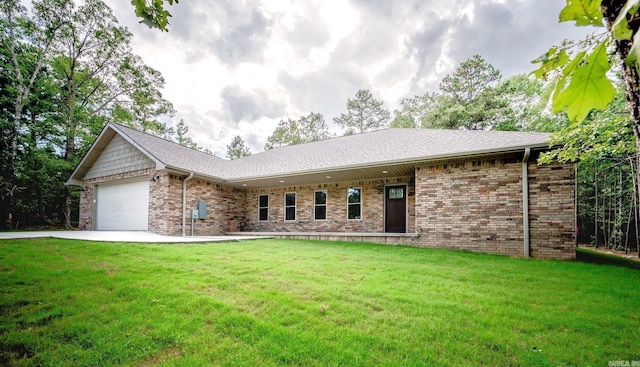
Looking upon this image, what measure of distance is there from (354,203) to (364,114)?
20.1m

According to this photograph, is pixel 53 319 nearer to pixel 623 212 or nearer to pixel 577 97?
pixel 577 97

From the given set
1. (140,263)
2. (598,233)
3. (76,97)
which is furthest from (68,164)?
(598,233)

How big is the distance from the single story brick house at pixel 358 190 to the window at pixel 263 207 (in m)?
0.10

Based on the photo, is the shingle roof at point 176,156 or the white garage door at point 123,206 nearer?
the shingle roof at point 176,156

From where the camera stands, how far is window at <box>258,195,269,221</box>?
1354 cm

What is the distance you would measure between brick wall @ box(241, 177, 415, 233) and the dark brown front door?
0.22 m

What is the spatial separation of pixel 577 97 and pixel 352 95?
3020cm

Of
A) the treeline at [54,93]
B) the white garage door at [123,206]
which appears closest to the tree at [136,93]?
the treeline at [54,93]

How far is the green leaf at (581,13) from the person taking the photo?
0.73m

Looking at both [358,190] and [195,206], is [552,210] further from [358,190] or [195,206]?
[195,206]

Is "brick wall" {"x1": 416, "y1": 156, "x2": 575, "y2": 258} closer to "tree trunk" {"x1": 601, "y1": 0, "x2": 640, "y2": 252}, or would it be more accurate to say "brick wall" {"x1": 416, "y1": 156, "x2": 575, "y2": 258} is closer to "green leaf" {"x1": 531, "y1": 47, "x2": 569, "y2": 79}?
"green leaf" {"x1": 531, "y1": 47, "x2": 569, "y2": 79}

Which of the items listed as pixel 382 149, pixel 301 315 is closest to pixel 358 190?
pixel 382 149

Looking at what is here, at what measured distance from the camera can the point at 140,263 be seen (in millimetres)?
4984

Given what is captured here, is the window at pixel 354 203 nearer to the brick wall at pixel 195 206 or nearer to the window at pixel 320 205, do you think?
the window at pixel 320 205
